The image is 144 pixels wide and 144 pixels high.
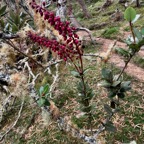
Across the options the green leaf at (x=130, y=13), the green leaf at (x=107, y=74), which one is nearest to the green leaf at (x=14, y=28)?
the green leaf at (x=107, y=74)

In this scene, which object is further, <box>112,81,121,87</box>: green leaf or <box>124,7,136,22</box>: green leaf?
<box>112,81,121,87</box>: green leaf

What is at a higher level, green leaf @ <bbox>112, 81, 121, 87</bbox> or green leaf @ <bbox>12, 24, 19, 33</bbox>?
green leaf @ <bbox>12, 24, 19, 33</bbox>

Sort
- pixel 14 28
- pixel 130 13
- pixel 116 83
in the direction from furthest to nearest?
pixel 14 28
pixel 116 83
pixel 130 13

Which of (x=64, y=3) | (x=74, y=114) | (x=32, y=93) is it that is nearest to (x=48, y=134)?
(x=74, y=114)

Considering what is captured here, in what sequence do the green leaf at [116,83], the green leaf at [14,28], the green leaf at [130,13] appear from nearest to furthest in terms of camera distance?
the green leaf at [130,13] < the green leaf at [116,83] < the green leaf at [14,28]

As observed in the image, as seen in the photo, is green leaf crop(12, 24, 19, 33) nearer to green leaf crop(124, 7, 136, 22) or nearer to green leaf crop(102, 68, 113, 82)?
green leaf crop(102, 68, 113, 82)

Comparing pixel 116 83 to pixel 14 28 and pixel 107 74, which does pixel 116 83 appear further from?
pixel 14 28

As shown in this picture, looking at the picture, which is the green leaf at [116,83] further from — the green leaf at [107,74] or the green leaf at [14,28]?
the green leaf at [14,28]

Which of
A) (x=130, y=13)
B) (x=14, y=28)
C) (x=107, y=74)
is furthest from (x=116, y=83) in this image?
(x=14, y=28)

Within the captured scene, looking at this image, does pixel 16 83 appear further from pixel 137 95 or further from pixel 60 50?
pixel 137 95

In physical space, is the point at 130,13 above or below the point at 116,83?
above

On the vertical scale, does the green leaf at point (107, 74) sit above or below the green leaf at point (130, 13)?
below

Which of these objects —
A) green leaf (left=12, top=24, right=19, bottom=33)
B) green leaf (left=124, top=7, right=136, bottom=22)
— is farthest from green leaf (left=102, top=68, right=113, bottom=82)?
green leaf (left=12, top=24, right=19, bottom=33)

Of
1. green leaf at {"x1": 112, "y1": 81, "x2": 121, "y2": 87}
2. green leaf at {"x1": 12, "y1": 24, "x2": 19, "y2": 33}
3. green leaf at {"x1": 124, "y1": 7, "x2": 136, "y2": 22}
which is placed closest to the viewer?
green leaf at {"x1": 124, "y1": 7, "x2": 136, "y2": 22}
